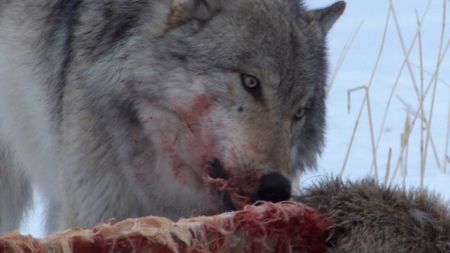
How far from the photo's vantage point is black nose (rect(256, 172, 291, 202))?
2.45 m

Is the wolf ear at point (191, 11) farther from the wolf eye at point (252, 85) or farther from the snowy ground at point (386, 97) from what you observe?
the snowy ground at point (386, 97)

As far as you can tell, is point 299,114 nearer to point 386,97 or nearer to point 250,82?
point 250,82

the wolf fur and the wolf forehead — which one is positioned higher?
the wolf forehead

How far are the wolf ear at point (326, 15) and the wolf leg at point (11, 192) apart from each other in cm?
130

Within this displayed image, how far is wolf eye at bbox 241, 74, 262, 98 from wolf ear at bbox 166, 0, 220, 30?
0.30m

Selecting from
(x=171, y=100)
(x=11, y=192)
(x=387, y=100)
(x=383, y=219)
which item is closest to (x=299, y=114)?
(x=171, y=100)

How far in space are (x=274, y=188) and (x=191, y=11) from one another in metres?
0.71

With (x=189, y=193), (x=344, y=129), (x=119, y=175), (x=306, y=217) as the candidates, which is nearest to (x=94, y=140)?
(x=119, y=175)

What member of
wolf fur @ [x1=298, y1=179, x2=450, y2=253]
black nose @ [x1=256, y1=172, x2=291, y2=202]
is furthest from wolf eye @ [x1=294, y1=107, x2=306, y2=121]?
wolf fur @ [x1=298, y1=179, x2=450, y2=253]

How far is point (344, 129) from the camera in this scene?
19.0 feet

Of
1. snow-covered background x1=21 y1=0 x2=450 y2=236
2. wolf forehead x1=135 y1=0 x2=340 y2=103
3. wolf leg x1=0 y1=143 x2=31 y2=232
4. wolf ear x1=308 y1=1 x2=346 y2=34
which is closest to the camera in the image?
wolf forehead x1=135 y1=0 x2=340 y2=103

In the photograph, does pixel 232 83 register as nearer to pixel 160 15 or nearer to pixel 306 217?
pixel 160 15

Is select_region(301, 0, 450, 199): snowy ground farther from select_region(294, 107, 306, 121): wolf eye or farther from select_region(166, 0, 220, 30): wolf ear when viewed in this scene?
select_region(166, 0, 220, 30): wolf ear

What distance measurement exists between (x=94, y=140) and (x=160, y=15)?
16.7 inches
